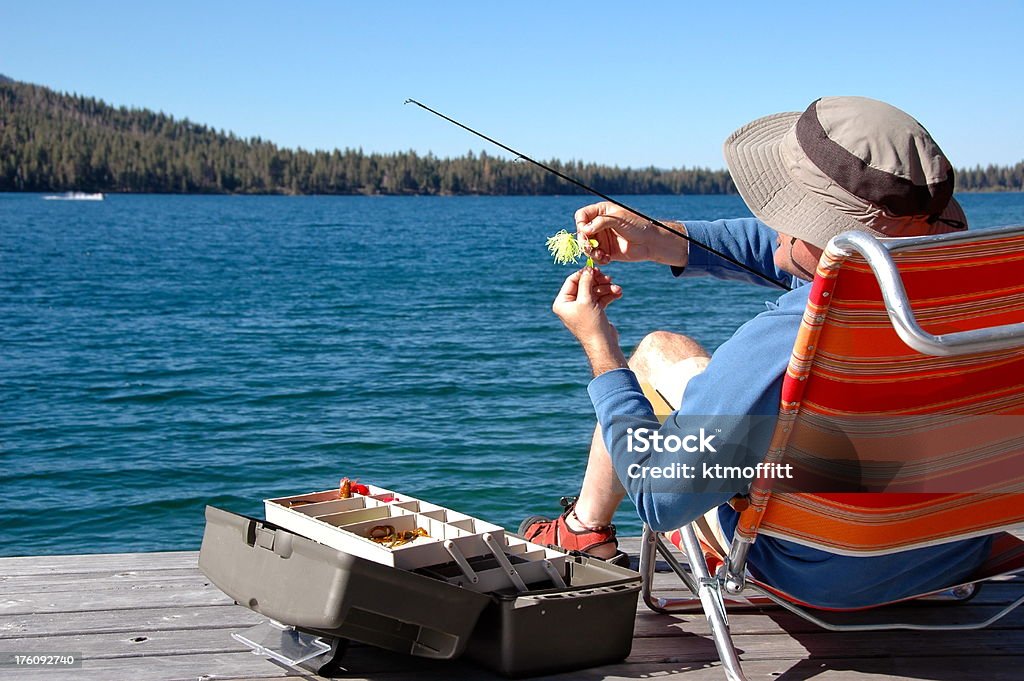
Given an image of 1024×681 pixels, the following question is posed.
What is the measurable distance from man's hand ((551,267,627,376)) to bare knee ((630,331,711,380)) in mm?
307

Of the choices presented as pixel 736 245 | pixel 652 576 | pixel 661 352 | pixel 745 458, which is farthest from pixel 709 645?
pixel 736 245

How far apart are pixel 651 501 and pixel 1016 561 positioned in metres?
0.92

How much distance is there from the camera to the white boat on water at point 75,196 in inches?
4887

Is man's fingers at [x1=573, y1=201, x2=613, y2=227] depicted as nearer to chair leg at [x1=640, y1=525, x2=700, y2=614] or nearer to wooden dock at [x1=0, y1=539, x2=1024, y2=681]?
chair leg at [x1=640, y1=525, x2=700, y2=614]

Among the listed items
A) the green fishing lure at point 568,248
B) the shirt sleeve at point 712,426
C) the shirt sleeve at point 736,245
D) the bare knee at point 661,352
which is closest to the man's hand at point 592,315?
the shirt sleeve at point 712,426

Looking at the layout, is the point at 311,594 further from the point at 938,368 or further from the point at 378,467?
the point at 378,467

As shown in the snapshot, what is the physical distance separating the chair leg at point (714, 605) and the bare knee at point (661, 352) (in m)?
0.45

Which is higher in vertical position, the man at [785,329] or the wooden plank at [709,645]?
the man at [785,329]

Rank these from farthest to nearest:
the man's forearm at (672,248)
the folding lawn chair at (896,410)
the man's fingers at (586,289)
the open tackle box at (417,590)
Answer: the man's forearm at (672,248)
the man's fingers at (586,289)
the open tackle box at (417,590)
the folding lawn chair at (896,410)

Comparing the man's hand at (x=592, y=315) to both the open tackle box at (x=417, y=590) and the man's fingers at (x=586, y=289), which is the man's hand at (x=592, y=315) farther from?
the open tackle box at (x=417, y=590)

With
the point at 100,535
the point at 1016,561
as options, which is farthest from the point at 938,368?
the point at 100,535

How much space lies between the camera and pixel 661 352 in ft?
8.63

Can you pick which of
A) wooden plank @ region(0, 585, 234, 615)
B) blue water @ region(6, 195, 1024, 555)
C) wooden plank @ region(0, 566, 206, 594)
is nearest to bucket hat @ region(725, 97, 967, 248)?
wooden plank @ region(0, 585, 234, 615)

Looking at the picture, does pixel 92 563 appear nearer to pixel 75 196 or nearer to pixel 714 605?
pixel 714 605
